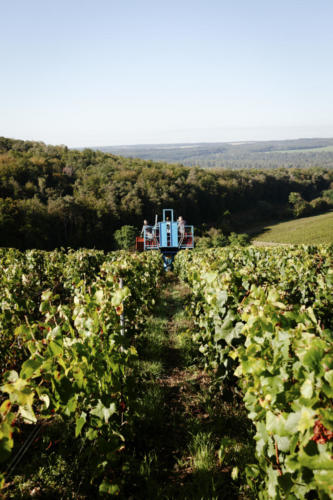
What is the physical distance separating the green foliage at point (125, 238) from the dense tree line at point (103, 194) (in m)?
2.72

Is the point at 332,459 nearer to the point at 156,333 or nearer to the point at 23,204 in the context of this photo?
the point at 156,333

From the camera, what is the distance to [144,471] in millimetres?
2566

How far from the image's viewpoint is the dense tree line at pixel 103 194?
39.6m

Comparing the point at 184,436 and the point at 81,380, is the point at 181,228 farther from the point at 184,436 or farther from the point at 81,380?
the point at 81,380

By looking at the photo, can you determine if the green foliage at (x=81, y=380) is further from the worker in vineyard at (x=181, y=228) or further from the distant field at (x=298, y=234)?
the distant field at (x=298, y=234)

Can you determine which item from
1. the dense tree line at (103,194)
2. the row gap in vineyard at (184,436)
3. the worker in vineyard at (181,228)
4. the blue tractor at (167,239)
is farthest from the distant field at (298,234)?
the row gap in vineyard at (184,436)

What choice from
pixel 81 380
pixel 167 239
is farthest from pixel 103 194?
pixel 81 380

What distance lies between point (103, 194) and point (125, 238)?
14.3m

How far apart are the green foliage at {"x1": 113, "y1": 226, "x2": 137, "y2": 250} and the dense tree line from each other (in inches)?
107

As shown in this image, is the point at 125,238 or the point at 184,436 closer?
the point at 184,436

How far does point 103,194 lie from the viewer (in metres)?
54.3

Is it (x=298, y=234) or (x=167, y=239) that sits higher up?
(x=167, y=239)

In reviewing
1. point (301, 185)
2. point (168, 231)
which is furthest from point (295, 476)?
point (301, 185)

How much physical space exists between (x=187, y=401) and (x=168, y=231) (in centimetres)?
1534
